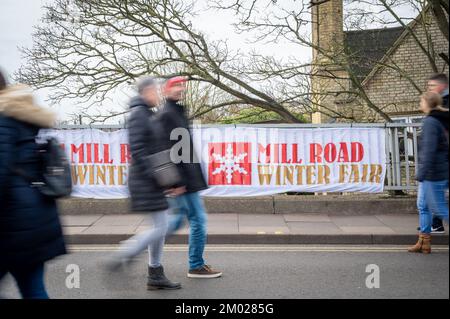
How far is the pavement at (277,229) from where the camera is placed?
6.96 m

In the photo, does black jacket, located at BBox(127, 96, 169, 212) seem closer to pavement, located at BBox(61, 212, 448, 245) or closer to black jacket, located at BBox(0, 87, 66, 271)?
black jacket, located at BBox(0, 87, 66, 271)

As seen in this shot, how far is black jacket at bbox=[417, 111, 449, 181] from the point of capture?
15.7 ft

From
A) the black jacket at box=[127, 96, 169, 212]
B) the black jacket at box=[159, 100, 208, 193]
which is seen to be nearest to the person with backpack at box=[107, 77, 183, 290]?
the black jacket at box=[127, 96, 169, 212]

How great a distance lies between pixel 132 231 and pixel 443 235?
4.52 metres

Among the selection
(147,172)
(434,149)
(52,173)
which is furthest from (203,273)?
(434,149)

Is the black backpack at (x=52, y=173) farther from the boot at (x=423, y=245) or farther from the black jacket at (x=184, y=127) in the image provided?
the boot at (x=423, y=245)

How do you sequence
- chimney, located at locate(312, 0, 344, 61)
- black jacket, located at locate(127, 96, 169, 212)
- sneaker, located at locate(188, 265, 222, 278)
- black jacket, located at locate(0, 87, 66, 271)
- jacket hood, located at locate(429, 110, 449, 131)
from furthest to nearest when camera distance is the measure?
chimney, located at locate(312, 0, 344, 61), sneaker, located at locate(188, 265, 222, 278), jacket hood, located at locate(429, 110, 449, 131), black jacket, located at locate(127, 96, 169, 212), black jacket, located at locate(0, 87, 66, 271)

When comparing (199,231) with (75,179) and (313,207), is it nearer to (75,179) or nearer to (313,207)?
(313,207)

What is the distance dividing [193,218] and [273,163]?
4514 millimetres

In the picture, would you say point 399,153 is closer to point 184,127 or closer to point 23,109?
point 184,127

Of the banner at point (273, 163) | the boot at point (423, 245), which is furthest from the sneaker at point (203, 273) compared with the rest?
the banner at point (273, 163)

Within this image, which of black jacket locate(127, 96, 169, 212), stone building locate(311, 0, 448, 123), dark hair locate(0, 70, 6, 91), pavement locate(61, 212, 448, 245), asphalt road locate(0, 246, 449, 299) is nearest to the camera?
dark hair locate(0, 70, 6, 91)

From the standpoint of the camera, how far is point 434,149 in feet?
15.7

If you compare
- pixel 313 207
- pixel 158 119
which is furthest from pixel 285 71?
pixel 158 119
